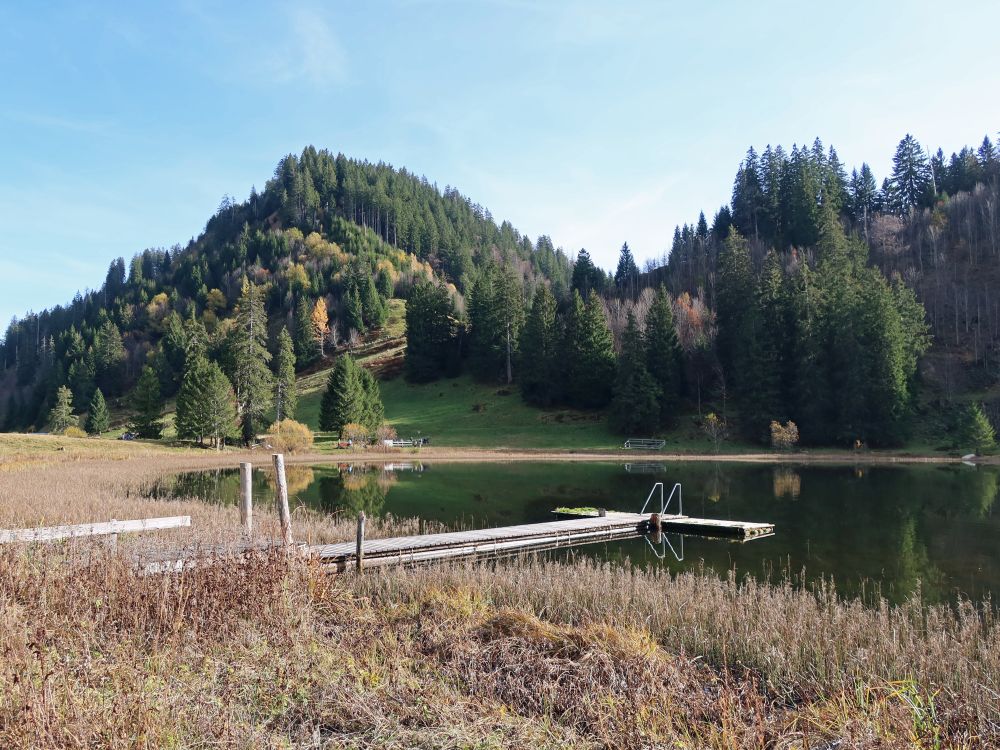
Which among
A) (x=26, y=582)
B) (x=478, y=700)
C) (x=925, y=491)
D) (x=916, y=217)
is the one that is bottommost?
(x=925, y=491)

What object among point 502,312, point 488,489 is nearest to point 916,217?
point 502,312

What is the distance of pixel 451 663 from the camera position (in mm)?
7402

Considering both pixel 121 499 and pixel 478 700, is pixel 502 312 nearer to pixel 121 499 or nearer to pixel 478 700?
pixel 121 499

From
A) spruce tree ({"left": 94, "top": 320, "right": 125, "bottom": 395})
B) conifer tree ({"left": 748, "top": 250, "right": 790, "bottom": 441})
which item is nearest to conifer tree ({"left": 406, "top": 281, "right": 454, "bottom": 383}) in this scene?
conifer tree ({"left": 748, "top": 250, "right": 790, "bottom": 441})

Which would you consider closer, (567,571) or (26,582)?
(26,582)

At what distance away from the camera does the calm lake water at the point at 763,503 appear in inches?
658

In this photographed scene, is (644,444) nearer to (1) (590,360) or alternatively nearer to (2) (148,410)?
(1) (590,360)

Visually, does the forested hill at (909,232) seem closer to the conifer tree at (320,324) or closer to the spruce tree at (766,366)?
the spruce tree at (766,366)

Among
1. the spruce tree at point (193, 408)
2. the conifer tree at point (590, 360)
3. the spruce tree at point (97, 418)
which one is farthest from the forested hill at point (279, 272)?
the spruce tree at point (193, 408)

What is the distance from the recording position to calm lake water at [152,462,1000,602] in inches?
658

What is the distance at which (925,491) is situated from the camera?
31.7 m

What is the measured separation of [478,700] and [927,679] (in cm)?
553

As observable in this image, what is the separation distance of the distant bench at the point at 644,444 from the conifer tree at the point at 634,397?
121 inches

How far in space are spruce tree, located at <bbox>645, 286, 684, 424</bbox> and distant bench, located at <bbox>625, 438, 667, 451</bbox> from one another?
5544mm
